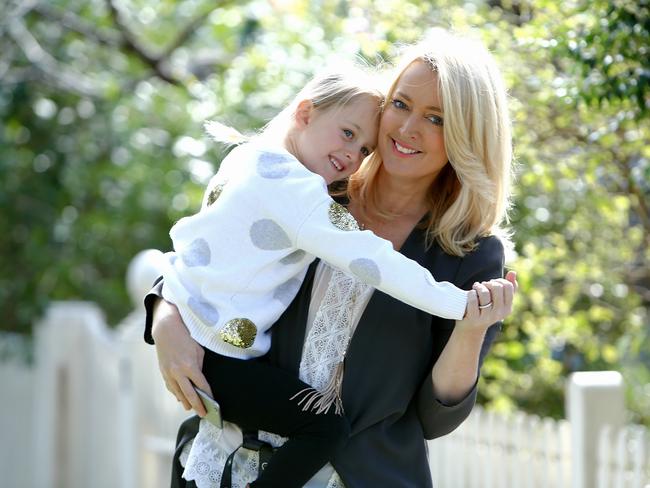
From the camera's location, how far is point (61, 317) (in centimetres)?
755

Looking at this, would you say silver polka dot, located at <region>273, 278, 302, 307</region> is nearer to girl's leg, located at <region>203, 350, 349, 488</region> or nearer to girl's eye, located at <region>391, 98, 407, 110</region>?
girl's leg, located at <region>203, 350, 349, 488</region>

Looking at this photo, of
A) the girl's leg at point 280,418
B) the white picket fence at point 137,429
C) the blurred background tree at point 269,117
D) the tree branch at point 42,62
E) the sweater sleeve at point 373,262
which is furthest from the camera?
the tree branch at point 42,62

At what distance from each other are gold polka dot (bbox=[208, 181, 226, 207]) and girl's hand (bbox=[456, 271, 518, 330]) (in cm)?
63

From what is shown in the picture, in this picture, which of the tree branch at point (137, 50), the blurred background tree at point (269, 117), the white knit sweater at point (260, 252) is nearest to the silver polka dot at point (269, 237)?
the white knit sweater at point (260, 252)

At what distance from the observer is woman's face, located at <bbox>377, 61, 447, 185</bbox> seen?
2.65 metres

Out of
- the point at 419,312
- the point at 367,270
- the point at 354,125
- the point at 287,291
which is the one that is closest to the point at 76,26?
the point at 354,125

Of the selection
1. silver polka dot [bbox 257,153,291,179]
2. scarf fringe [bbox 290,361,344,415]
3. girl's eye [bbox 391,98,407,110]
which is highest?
girl's eye [bbox 391,98,407,110]

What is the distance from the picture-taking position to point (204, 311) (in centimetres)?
256

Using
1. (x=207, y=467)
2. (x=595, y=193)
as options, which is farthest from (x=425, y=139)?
(x=595, y=193)

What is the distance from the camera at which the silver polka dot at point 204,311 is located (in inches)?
100

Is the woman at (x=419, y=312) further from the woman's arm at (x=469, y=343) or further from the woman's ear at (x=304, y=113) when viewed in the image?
the woman's ear at (x=304, y=113)

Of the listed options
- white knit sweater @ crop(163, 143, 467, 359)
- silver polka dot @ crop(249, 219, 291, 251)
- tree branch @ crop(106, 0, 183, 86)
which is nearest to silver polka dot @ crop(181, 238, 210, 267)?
white knit sweater @ crop(163, 143, 467, 359)

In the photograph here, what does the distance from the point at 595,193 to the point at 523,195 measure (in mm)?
480

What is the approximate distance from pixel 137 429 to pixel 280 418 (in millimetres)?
4363
